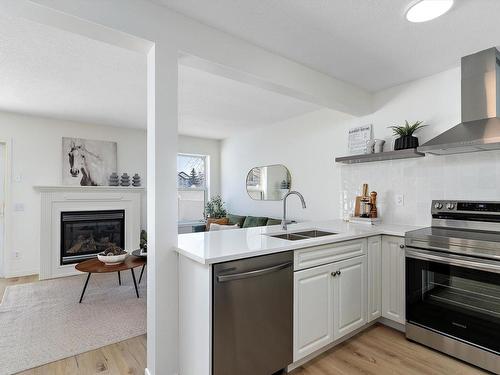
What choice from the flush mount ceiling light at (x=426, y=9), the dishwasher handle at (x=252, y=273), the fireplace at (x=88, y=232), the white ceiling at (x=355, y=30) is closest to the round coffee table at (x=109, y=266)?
the fireplace at (x=88, y=232)

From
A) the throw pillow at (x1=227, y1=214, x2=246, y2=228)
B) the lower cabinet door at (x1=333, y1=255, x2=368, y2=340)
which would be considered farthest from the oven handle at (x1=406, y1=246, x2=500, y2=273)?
the throw pillow at (x1=227, y1=214, x2=246, y2=228)

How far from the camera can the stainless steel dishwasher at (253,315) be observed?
1533mm

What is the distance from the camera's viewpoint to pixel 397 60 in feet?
8.02

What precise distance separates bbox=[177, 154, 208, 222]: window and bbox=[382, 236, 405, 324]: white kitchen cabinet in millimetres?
4193

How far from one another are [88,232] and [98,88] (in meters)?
2.58

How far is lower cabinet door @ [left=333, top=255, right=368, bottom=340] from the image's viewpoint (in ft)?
6.99

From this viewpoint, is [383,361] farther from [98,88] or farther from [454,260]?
[98,88]

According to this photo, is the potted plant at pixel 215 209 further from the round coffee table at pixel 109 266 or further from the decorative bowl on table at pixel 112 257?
the decorative bowl on table at pixel 112 257

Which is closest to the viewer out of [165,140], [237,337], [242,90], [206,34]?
[237,337]

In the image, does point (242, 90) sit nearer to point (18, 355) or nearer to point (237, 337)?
point (237, 337)

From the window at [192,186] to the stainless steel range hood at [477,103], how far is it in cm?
451

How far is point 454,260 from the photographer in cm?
199

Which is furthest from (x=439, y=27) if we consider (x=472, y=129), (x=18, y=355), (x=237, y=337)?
(x=18, y=355)

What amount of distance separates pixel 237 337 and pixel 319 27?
2132mm
